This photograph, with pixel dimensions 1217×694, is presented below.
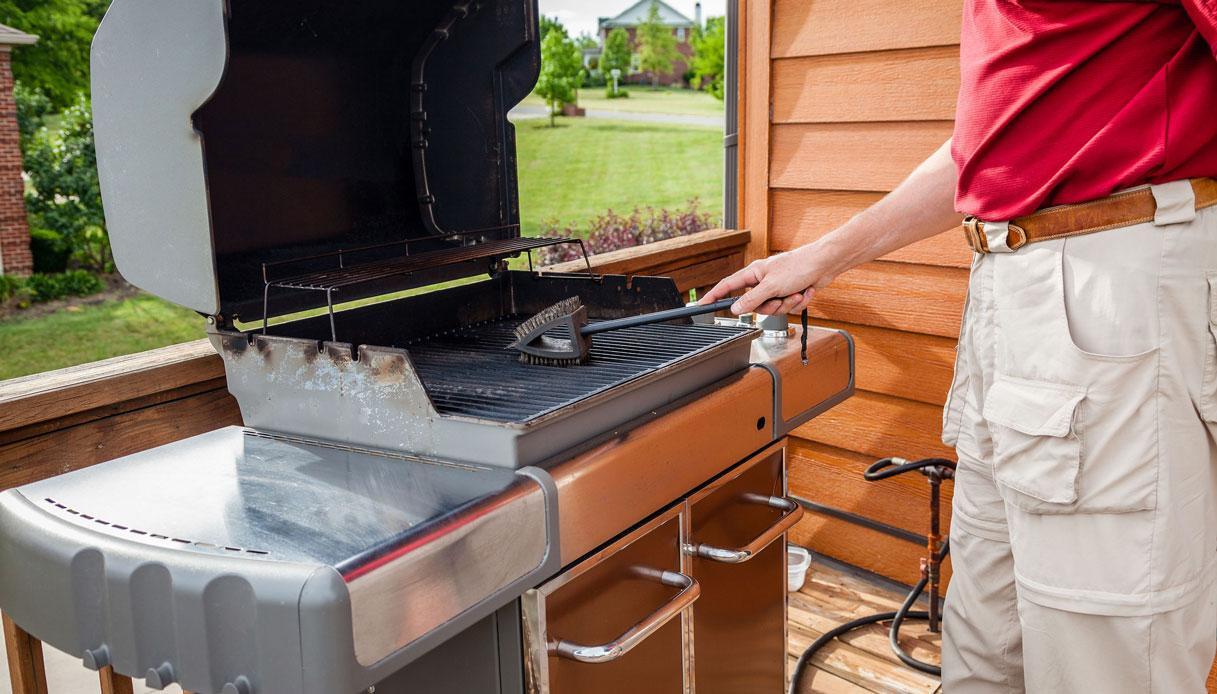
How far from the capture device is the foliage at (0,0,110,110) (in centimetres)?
947

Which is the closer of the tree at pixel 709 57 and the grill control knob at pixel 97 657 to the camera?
the grill control knob at pixel 97 657

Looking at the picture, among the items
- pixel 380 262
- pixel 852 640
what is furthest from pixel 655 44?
pixel 380 262

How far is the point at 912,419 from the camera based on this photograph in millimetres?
2650

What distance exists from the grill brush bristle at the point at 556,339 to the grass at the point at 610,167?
819 cm

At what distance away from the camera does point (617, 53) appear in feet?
31.1

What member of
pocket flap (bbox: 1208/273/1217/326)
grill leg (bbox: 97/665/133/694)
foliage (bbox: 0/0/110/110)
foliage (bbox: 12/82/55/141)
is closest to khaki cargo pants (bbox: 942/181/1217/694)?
pocket flap (bbox: 1208/273/1217/326)

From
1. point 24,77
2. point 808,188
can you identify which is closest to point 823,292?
point 808,188

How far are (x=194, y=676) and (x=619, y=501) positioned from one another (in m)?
0.51

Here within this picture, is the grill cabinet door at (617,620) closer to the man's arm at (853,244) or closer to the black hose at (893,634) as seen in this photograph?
the man's arm at (853,244)

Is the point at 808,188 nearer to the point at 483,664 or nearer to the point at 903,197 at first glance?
the point at 903,197

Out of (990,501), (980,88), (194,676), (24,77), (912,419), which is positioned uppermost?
(24,77)

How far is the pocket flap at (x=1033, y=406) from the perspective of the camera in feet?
4.27

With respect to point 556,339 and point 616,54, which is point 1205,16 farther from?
point 616,54

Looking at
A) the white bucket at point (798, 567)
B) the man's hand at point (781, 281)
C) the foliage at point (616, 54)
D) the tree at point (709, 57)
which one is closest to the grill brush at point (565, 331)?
the man's hand at point (781, 281)
